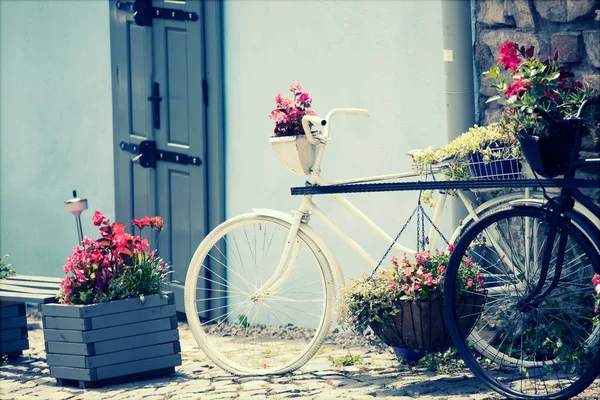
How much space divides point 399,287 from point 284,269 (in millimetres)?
1399

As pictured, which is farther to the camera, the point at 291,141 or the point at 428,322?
the point at 291,141

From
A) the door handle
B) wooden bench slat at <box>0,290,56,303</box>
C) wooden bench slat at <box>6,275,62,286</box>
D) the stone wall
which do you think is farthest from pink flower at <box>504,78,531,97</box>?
the door handle

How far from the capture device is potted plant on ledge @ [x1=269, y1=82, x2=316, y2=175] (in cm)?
555

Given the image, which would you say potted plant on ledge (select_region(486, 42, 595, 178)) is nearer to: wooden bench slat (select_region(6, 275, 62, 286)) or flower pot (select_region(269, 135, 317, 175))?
flower pot (select_region(269, 135, 317, 175))

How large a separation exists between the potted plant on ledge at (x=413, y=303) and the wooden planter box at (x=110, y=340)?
1.05m

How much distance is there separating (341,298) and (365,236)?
116 cm

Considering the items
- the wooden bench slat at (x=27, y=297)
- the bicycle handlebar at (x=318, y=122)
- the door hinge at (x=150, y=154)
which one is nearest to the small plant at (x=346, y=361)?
→ the bicycle handlebar at (x=318, y=122)

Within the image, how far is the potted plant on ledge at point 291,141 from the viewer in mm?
5547

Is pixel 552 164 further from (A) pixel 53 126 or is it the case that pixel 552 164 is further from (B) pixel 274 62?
(A) pixel 53 126

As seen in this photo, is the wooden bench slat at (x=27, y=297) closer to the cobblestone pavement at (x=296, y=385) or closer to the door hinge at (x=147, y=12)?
the cobblestone pavement at (x=296, y=385)

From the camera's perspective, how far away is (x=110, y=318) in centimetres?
569

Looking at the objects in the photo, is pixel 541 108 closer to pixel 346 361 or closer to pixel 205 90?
pixel 346 361

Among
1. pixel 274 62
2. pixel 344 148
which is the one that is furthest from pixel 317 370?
pixel 274 62

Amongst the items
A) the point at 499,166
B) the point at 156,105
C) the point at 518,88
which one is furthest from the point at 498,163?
the point at 156,105
